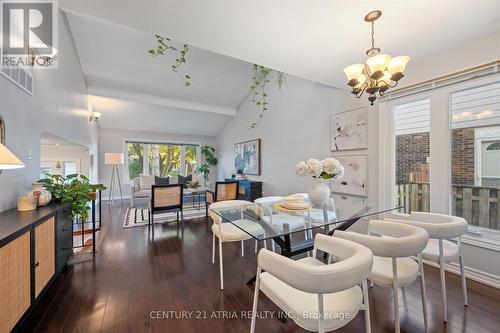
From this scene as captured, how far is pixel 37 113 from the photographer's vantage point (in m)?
2.25

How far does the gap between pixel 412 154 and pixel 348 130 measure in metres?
0.95

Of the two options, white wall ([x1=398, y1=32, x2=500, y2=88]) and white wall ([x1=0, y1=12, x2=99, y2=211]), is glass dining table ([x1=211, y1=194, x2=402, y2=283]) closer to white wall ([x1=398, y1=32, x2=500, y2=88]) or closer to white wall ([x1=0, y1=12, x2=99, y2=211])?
white wall ([x1=398, y1=32, x2=500, y2=88])

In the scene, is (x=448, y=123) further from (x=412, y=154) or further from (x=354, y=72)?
(x=354, y=72)

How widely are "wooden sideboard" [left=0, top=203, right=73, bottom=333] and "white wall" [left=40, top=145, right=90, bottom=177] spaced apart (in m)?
3.57

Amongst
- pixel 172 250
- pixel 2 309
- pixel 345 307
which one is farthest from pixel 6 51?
pixel 345 307

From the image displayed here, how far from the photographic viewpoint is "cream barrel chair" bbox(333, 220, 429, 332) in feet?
3.94

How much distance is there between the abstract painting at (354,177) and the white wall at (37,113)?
378cm

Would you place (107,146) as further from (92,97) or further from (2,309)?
(2,309)

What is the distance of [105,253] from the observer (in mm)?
2746

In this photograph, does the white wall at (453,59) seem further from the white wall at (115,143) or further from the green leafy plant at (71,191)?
the white wall at (115,143)

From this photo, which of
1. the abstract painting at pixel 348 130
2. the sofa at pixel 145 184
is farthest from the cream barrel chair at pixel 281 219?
the sofa at pixel 145 184

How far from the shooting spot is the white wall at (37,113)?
1744mm

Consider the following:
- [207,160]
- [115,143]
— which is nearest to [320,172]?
[207,160]

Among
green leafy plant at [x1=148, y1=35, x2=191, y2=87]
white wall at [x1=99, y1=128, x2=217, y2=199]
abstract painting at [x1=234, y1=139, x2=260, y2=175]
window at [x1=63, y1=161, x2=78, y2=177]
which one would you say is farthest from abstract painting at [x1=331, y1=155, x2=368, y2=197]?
white wall at [x1=99, y1=128, x2=217, y2=199]
